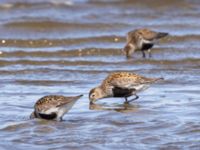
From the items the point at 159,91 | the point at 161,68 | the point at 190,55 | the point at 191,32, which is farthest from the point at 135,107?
the point at 191,32

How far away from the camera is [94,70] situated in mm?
12781

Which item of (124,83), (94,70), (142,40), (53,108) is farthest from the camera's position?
(142,40)

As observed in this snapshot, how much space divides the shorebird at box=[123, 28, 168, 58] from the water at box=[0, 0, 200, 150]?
0.72 feet

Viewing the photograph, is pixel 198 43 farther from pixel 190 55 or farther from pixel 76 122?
pixel 76 122

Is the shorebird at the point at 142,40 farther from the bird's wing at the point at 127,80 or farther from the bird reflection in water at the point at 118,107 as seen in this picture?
the bird reflection in water at the point at 118,107

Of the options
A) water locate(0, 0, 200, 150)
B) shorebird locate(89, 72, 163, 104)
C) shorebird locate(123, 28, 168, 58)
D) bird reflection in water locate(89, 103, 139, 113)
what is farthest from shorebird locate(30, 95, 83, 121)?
shorebird locate(123, 28, 168, 58)

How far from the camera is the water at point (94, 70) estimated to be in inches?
316

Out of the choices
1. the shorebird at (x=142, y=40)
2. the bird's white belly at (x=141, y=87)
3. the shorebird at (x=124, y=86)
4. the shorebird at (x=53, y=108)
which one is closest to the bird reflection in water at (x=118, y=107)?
the shorebird at (x=124, y=86)

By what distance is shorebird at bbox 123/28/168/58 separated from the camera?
15.1 meters

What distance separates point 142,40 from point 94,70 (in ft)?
9.79

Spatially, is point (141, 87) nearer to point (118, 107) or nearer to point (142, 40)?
point (118, 107)

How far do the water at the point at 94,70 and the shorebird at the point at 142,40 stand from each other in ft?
0.72

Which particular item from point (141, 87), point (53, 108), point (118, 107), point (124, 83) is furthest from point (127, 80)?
point (53, 108)

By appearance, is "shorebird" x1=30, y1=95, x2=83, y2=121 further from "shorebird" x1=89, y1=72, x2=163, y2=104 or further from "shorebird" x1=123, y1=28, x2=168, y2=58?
"shorebird" x1=123, y1=28, x2=168, y2=58
